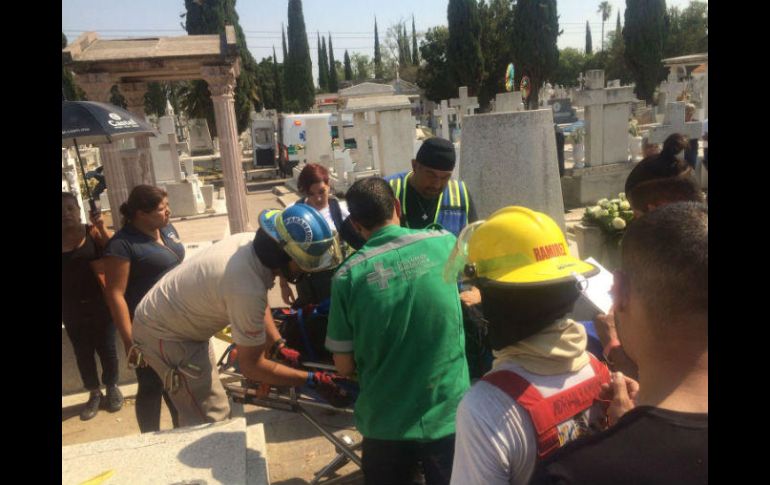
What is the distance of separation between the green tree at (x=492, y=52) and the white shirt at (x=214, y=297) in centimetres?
3779

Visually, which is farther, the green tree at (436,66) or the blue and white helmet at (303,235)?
the green tree at (436,66)

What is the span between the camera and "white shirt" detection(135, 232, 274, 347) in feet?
7.55

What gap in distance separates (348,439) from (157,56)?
6465 mm

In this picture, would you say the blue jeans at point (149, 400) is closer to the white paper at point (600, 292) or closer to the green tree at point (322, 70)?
the white paper at point (600, 292)

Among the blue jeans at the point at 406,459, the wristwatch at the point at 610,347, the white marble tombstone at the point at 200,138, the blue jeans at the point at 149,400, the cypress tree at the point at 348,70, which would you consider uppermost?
the cypress tree at the point at 348,70

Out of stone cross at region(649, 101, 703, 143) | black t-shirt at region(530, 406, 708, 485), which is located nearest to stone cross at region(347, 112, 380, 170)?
stone cross at region(649, 101, 703, 143)

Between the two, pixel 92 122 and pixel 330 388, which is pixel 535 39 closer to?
pixel 92 122

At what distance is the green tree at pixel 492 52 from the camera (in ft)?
126

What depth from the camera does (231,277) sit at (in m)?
2.32

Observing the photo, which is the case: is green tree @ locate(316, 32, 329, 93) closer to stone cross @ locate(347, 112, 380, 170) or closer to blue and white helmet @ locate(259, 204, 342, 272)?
stone cross @ locate(347, 112, 380, 170)

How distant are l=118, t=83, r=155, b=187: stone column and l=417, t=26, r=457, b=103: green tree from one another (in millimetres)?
32702

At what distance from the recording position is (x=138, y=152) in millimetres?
8844

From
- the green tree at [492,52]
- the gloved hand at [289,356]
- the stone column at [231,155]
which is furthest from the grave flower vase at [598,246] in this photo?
the green tree at [492,52]

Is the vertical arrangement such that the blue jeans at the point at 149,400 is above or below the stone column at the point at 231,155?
below
